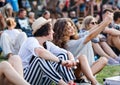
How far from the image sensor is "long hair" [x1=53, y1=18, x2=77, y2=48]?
23.3 ft

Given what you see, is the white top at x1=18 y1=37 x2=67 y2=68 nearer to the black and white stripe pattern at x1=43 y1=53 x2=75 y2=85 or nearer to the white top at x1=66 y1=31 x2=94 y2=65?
the black and white stripe pattern at x1=43 y1=53 x2=75 y2=85

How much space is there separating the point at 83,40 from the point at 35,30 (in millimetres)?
1076

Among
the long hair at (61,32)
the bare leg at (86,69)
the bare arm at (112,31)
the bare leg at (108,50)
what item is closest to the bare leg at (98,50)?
the bare leg at (108,50)

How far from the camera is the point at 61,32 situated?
279 inches

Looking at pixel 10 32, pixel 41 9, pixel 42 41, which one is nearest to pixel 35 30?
pixel 42 41

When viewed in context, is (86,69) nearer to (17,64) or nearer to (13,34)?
(17,64)

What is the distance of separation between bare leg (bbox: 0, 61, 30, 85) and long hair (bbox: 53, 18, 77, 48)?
1.82m

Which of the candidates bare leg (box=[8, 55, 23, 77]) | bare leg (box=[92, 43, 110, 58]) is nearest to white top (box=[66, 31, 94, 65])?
bare leg (box=[8, 55, 23, 77])

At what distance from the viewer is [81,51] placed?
754 cm

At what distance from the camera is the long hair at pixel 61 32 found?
7.09 metres

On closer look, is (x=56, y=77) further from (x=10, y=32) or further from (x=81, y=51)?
(x=10, y=32)

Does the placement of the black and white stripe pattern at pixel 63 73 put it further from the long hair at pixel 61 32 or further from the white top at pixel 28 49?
the long hair at pixel 61 32

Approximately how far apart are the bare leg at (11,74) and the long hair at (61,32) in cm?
182

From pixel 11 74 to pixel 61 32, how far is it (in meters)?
1.89
